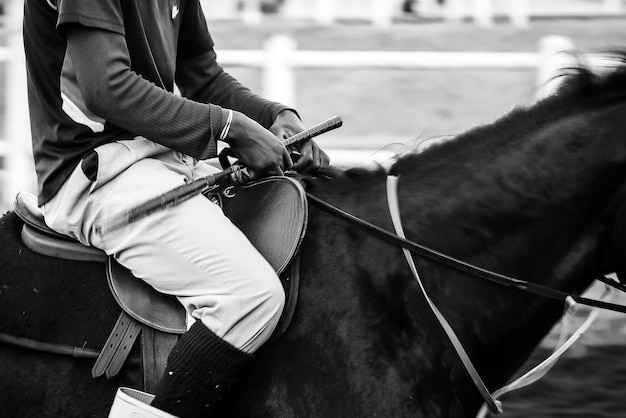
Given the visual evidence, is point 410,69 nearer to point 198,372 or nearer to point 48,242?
point 48,242

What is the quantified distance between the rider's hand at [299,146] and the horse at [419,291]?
0.92 feet

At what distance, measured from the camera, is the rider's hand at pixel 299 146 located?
314 centimetres

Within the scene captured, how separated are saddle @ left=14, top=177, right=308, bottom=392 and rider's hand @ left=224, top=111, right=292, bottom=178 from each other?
0.34 feet

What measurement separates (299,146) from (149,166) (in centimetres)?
64

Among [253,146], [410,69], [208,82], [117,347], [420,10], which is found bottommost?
[420,10]

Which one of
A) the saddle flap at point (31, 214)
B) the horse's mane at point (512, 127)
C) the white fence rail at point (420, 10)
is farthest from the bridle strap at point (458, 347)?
the white fence rail at point (420, 10)

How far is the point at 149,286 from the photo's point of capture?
2.82 metres

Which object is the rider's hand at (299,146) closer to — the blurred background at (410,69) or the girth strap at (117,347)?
the blurred background at (410,69)

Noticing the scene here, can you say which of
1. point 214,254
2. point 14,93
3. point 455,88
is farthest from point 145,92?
point 455,88

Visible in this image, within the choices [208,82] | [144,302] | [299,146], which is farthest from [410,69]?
[144,302]

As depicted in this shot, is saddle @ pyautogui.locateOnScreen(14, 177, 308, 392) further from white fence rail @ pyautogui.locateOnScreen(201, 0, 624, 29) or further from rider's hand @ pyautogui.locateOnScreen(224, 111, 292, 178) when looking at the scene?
white fence rail @ pyautogui.locateOnScreen(201, 0, 624, 29)

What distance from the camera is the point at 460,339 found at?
9.03ft

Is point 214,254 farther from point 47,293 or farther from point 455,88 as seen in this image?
point 455,88

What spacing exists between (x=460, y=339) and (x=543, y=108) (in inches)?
30.9
